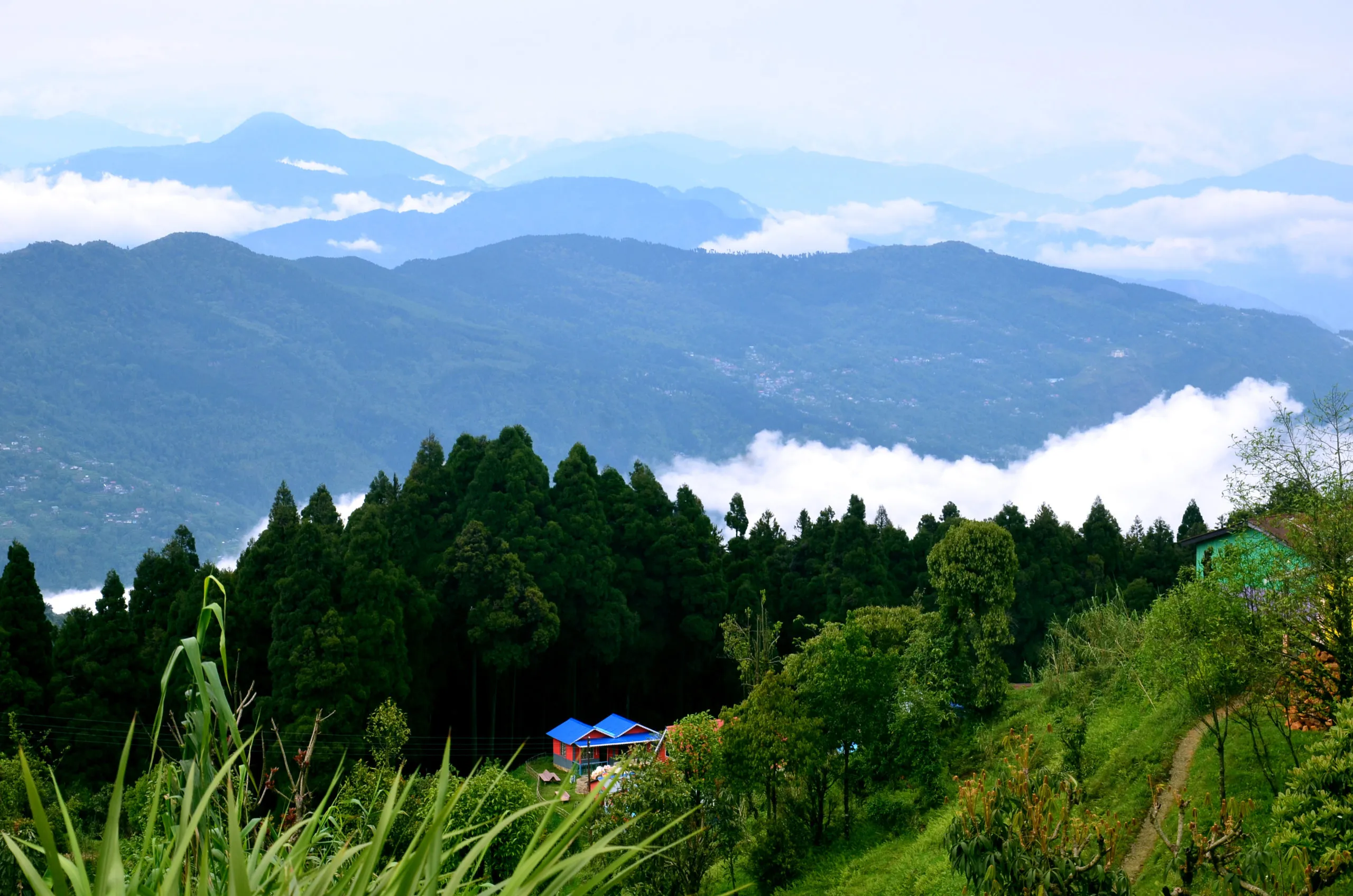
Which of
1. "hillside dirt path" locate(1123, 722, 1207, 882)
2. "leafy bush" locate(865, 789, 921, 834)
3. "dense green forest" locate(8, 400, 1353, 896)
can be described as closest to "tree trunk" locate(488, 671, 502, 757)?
"dense green forest" locate(8, 400, 1353, 896)

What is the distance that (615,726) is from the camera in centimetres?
3456

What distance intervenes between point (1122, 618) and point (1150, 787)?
33.4 feet

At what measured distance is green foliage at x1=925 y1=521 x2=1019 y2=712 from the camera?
2595cm

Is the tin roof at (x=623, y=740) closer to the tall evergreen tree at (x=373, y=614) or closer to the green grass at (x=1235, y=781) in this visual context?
the tall evergreen tree at (x=373, y=614)

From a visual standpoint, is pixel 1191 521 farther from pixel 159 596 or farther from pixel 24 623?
pixel 24 623

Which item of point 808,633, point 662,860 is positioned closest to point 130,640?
point 662,860

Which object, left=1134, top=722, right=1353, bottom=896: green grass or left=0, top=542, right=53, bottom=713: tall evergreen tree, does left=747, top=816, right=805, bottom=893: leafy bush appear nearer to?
left=1134, top=722, right=1353, bottom=896: green grass

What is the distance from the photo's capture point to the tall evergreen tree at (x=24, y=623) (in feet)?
96.0

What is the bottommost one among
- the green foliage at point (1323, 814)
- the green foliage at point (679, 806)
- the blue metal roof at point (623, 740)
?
the blue metal roof at point (623, 740)

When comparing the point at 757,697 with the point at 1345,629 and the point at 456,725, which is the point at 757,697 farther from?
the point at 456,725

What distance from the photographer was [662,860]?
19.9m

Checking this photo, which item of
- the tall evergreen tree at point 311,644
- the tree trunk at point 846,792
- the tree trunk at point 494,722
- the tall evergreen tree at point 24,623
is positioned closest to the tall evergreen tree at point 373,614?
the tall evergreen tree at point 311,644

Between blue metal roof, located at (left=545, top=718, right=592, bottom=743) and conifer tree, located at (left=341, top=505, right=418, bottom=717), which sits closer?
conifer tree, located at (left=341, top=505, right=418, bottom=717)

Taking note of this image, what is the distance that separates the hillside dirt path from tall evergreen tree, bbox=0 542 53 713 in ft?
82.2
